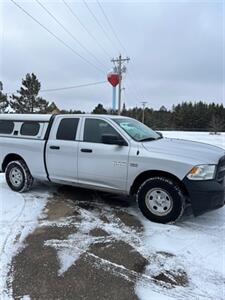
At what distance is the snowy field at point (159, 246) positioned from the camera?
2.96m

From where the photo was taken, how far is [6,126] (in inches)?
259

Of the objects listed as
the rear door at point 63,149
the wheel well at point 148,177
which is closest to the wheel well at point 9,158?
the rear door at point 63,149

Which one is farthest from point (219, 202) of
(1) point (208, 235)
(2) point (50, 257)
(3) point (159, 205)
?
(2) point (50, 257)

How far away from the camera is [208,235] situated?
4191 mm

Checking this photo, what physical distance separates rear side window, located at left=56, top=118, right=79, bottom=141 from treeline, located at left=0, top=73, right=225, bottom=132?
33.0 m

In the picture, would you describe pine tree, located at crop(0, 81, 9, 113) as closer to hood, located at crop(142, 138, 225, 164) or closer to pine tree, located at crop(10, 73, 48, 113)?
pine tree, located at crop(10, 73, 48, 113)

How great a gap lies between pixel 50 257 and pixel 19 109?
3926 centimetres

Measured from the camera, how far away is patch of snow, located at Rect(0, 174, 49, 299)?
11.2ft

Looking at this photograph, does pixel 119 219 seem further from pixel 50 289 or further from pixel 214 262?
pixel 50 289

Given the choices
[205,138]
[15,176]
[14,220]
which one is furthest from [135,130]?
[205,138]

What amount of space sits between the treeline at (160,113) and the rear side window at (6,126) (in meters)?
32.1

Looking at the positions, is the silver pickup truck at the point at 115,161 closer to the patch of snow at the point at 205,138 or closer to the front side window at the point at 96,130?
the front side window at the point at 96,130

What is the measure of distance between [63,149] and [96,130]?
30.0 inches

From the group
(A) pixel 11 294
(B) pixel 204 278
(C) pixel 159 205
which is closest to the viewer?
(A) pixel 11 294
